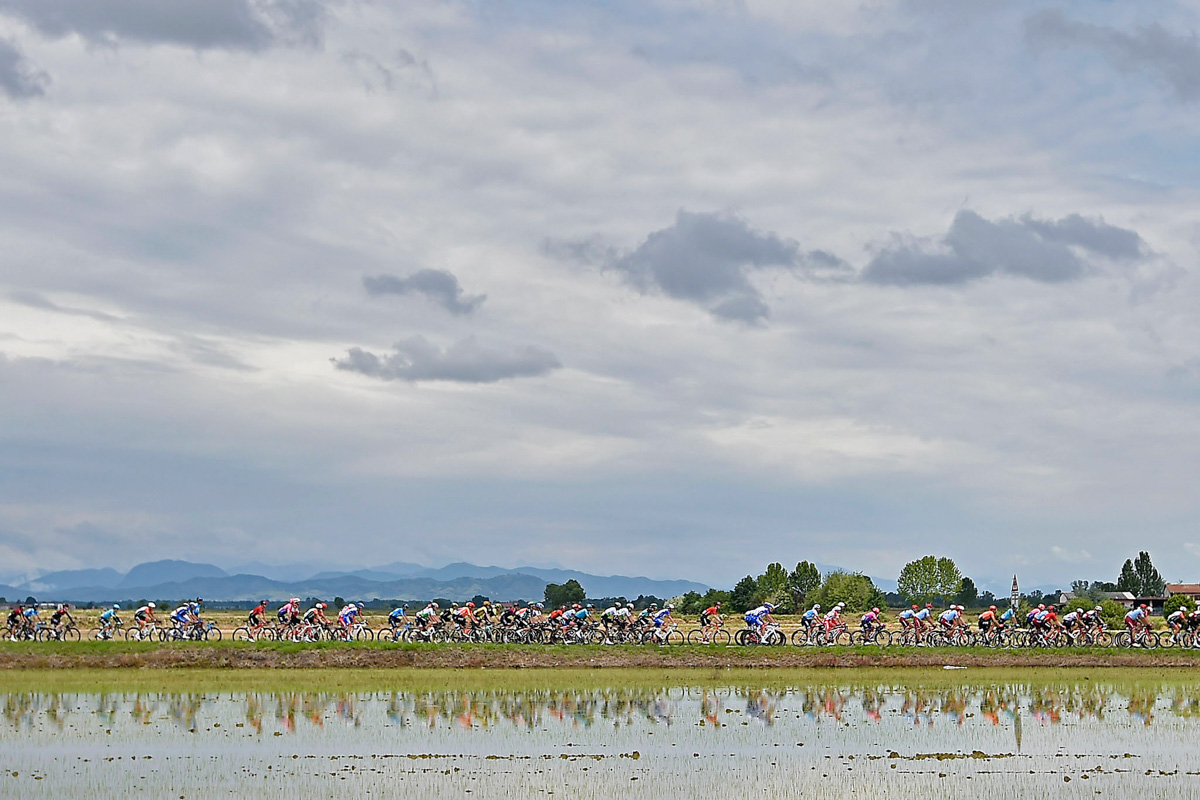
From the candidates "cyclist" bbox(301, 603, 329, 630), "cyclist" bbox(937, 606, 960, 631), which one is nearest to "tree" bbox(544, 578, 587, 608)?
"cyclist" bbox(937, 606, 960, 631)

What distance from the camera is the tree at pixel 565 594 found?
121 m

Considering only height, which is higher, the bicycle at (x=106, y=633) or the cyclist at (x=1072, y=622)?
the cyclist at (x=1072, y=622)

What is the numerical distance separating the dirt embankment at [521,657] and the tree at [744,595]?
55.1 metres

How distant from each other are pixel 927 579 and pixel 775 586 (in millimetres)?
22035

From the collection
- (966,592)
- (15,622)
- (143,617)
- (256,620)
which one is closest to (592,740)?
(256,620)

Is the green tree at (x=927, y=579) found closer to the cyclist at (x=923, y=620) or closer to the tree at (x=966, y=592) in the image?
the tree at (x=966, y=592)

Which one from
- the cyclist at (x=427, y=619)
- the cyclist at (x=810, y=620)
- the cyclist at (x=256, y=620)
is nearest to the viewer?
the cyclist at (x=256, y=620)

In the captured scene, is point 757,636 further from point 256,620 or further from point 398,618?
point 256,620

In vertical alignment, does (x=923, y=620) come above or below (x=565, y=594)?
below

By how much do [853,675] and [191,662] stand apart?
78.9 ft

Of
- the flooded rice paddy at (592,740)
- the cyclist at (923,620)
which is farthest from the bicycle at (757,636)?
the flooded rice paddy at (592,740)

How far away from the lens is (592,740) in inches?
1166

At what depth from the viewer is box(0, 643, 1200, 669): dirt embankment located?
48.2 metres

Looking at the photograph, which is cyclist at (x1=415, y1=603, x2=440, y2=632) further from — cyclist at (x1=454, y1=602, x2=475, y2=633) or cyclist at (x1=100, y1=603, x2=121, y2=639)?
cyclist at (x1=100, y1=603, x2=121, y2=639)
